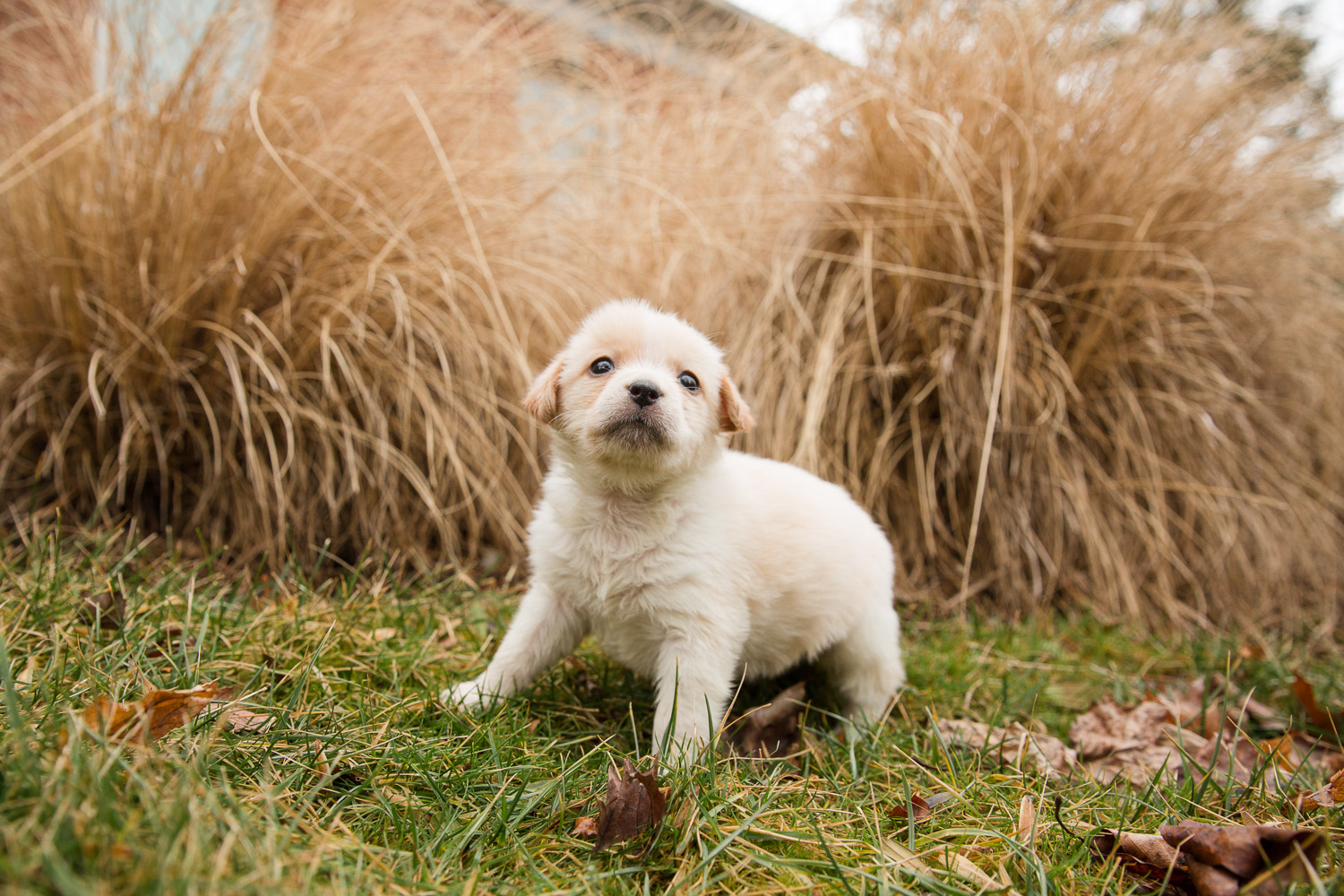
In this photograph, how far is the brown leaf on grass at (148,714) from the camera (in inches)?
42.3

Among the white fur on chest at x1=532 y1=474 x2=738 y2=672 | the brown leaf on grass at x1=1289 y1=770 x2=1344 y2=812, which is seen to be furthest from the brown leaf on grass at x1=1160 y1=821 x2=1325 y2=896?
the white fur on chest at x1=532 y1=474 x2=738 y2=672

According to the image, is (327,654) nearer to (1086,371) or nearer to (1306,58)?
(1086,371)

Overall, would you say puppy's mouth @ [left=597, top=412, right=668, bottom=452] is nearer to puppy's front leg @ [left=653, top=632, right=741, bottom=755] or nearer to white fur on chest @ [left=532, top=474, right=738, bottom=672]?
white fur on chest @ [left=532, top=474, right=738, bottom=672]

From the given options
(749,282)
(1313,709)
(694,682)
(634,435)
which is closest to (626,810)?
(694,682)

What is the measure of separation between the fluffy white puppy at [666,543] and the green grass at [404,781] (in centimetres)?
16

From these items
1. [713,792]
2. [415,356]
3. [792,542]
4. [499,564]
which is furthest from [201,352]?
[713,792]

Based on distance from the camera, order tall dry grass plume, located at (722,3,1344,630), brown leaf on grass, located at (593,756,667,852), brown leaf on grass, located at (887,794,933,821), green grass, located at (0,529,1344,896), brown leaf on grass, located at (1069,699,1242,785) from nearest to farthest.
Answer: green grass, located at (0,529,1344,896), brown leaf on grass, located at (593,756,667,852), brown leaf on grass, located at (887,794,933,821), brown leaf on grass, located at (1069,699,1242,785), tall dry grass plume, located at (722,3,1344,630)

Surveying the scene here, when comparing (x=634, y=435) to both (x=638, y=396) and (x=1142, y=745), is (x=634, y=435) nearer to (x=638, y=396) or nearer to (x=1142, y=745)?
(x=638, y=396)

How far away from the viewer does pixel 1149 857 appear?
4.07 ft

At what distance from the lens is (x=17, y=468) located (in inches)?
104

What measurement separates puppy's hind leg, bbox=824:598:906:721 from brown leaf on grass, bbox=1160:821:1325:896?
30.8 inches

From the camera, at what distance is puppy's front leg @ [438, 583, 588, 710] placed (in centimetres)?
171

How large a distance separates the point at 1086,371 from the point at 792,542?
2209mm

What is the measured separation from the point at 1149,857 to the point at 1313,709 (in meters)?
1.33
